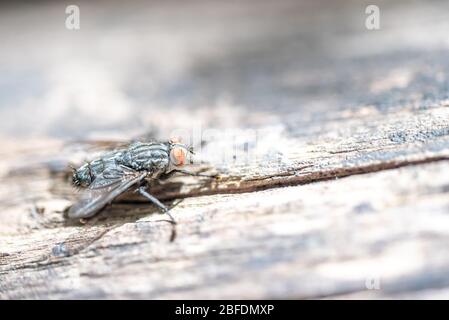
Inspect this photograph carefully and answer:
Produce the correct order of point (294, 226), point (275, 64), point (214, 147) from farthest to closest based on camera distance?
point (275, 64), point (214, 147), point (294, 226)

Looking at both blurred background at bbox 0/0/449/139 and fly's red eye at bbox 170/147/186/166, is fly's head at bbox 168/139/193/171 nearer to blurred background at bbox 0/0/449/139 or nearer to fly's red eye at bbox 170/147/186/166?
fly's red eye at bbox 170/147/186/166

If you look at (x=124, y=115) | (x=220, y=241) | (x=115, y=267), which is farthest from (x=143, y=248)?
(x=124, y=115)

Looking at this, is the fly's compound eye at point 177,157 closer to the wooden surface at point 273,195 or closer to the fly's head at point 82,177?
the wooden surface at point 273,195

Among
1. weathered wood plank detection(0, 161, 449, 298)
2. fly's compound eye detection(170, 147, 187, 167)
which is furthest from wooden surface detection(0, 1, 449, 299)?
fly's compound eye detection(170, 147, 187, 167)

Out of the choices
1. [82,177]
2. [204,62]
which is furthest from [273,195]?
[204,62]

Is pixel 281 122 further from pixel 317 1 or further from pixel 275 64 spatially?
pixel 317 1

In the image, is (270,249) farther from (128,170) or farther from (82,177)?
(82,177)
